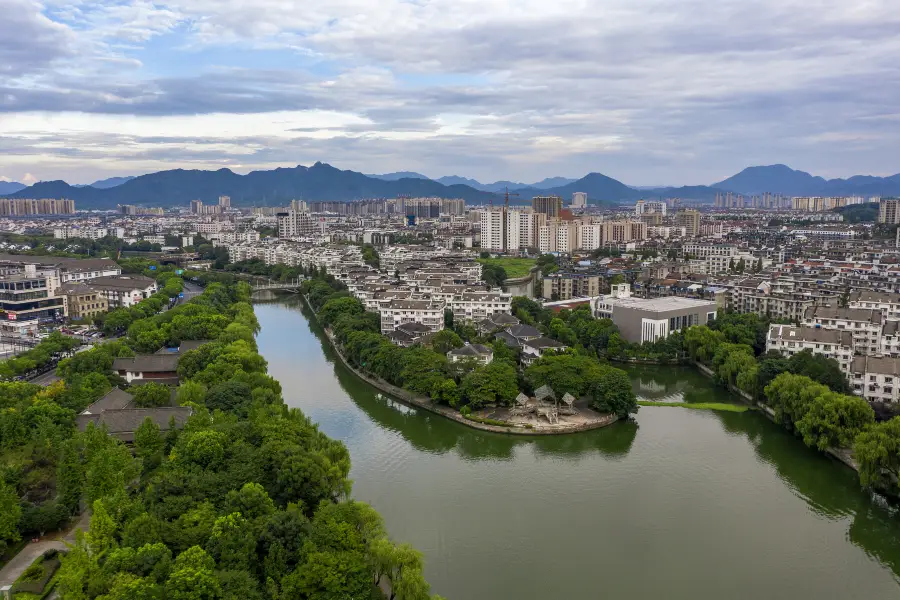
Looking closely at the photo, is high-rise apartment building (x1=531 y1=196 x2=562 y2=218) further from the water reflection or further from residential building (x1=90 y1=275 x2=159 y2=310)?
the water reflection

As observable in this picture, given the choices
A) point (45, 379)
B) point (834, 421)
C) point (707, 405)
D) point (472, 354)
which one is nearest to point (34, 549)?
point (45, 379)

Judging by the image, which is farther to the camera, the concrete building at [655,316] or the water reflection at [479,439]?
the concrete building at [655,316]

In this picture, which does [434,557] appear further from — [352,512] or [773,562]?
[773,562]

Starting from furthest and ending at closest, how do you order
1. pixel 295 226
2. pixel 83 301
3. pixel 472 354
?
pixel 295 226 → pixel 83 301 → pixel 472 354

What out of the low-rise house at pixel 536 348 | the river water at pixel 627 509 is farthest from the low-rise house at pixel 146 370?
the low-rise house at pixel 536 348

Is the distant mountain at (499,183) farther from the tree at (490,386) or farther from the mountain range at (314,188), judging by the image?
the tree at (490,386)

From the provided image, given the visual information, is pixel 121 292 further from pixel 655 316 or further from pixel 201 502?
pixel 201 502
